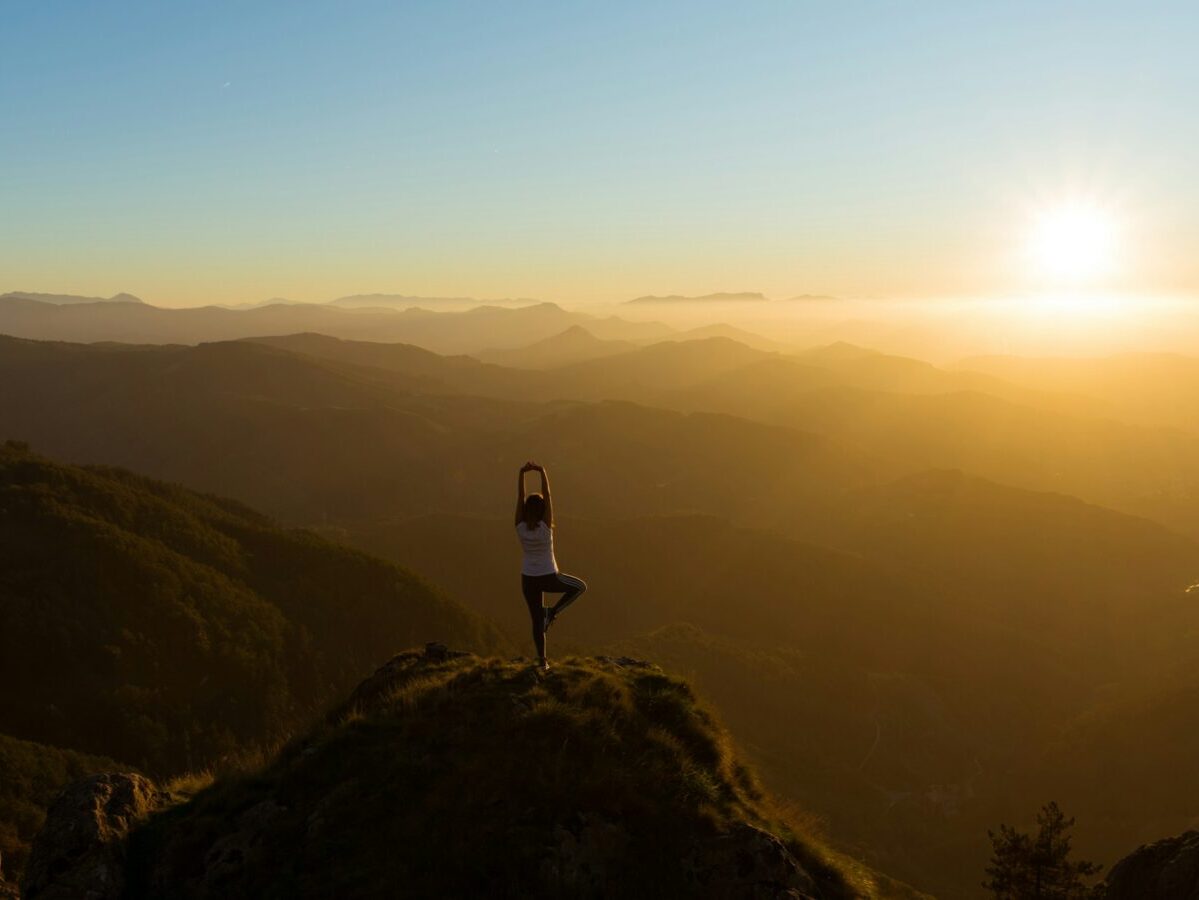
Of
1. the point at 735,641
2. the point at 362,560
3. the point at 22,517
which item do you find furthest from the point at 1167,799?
the point at 22,517

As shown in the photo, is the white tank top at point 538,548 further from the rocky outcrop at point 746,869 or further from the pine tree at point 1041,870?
the pine tree at point 1041,870

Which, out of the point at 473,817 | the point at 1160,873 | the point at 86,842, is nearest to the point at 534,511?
the point at 473,817

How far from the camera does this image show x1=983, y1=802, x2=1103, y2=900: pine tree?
69.5 ft

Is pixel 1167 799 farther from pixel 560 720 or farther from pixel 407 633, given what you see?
pixel 560 720

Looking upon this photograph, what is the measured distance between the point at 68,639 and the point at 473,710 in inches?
2940

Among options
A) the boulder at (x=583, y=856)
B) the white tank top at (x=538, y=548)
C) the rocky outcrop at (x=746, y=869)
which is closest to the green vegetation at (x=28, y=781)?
the white tank top at (x=538, y=548)

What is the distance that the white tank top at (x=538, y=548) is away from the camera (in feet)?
48.9

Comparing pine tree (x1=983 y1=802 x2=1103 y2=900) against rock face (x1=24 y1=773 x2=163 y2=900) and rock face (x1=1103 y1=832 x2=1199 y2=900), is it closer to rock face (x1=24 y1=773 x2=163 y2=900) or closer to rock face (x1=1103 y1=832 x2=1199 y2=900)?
rock face (x1=1103 y1=832 x2=1199 y2=900)

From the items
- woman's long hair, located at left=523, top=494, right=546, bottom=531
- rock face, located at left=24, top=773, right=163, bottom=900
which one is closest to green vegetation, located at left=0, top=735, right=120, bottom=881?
rock face, located at left=24, top=773, right=163, bottom=900

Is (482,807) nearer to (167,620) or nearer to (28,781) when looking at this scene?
(28,781)

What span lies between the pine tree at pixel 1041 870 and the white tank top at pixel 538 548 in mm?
15499

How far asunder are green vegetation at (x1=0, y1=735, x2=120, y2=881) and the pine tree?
3178 centimetres

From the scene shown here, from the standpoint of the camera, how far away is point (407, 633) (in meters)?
98.5

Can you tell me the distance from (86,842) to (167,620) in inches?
2965
